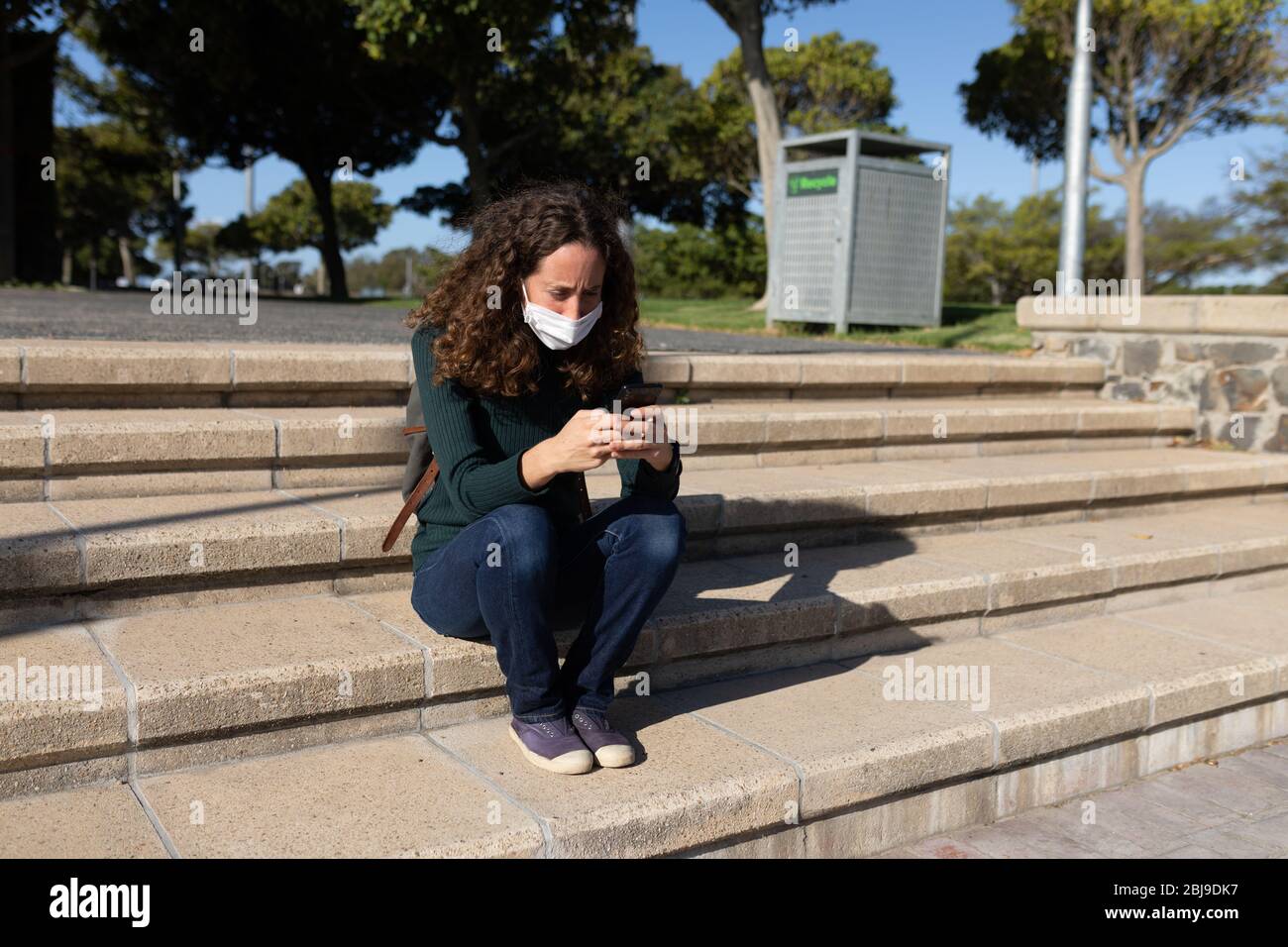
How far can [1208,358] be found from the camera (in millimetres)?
6809

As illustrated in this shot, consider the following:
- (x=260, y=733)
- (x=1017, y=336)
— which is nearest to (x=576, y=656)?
(x=260, y=733)

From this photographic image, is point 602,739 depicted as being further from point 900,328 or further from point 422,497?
point 900,328

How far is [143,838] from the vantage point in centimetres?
232

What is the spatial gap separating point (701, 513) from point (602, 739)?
1.45 meters

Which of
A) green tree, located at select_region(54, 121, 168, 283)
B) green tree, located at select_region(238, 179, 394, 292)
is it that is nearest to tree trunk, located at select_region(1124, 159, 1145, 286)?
green tree, located at select_region(54, 121, 168, 283)

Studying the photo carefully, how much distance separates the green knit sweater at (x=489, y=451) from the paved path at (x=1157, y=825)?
128 centimetres

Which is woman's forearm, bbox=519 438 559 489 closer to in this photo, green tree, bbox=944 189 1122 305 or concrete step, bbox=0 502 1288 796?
concrete step, bbox=0 502 1288 796

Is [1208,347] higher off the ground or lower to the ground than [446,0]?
Answer: lower

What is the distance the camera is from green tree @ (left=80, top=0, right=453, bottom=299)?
20953 mm

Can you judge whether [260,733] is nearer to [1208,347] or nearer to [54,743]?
[54,743]

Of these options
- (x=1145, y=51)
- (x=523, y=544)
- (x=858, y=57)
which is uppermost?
(x=858, y=57)

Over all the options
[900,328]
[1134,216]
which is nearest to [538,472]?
[900,328]
